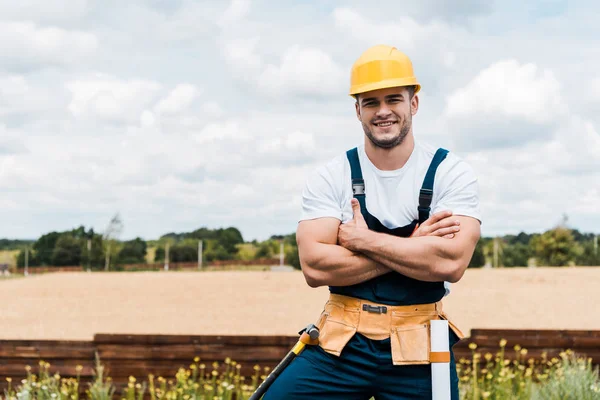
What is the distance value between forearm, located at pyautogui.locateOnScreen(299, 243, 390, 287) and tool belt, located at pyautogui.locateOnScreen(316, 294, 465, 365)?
14 centimetres

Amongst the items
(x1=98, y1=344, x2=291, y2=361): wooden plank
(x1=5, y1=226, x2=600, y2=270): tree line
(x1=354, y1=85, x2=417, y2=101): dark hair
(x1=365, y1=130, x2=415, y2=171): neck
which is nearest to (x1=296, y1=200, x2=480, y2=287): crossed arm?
(x1=365, y1=130, x2=415, y2=171): neck

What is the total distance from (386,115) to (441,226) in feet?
1.94

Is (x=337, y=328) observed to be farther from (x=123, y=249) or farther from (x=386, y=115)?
(x=123, y=249)

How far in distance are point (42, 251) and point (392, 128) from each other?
63.6 metres

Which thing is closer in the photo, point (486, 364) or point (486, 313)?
point (486, 364)

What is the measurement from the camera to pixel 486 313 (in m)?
18.6

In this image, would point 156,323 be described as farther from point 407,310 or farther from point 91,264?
point 91,264

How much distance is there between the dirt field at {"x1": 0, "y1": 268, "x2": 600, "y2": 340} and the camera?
56.2 feet

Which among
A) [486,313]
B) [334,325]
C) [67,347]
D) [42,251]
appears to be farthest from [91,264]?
[334,325]

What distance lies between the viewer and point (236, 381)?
6.36 m

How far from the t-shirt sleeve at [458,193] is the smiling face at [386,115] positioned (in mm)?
298

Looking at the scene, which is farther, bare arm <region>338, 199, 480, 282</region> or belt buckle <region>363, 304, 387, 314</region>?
belt buckle <region>363, 304, 387, 314</region>

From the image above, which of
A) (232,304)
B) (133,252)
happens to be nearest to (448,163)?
(232,304)

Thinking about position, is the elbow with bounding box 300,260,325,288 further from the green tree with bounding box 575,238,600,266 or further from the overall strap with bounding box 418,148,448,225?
the green tree with bounding box 575,238,600,266
